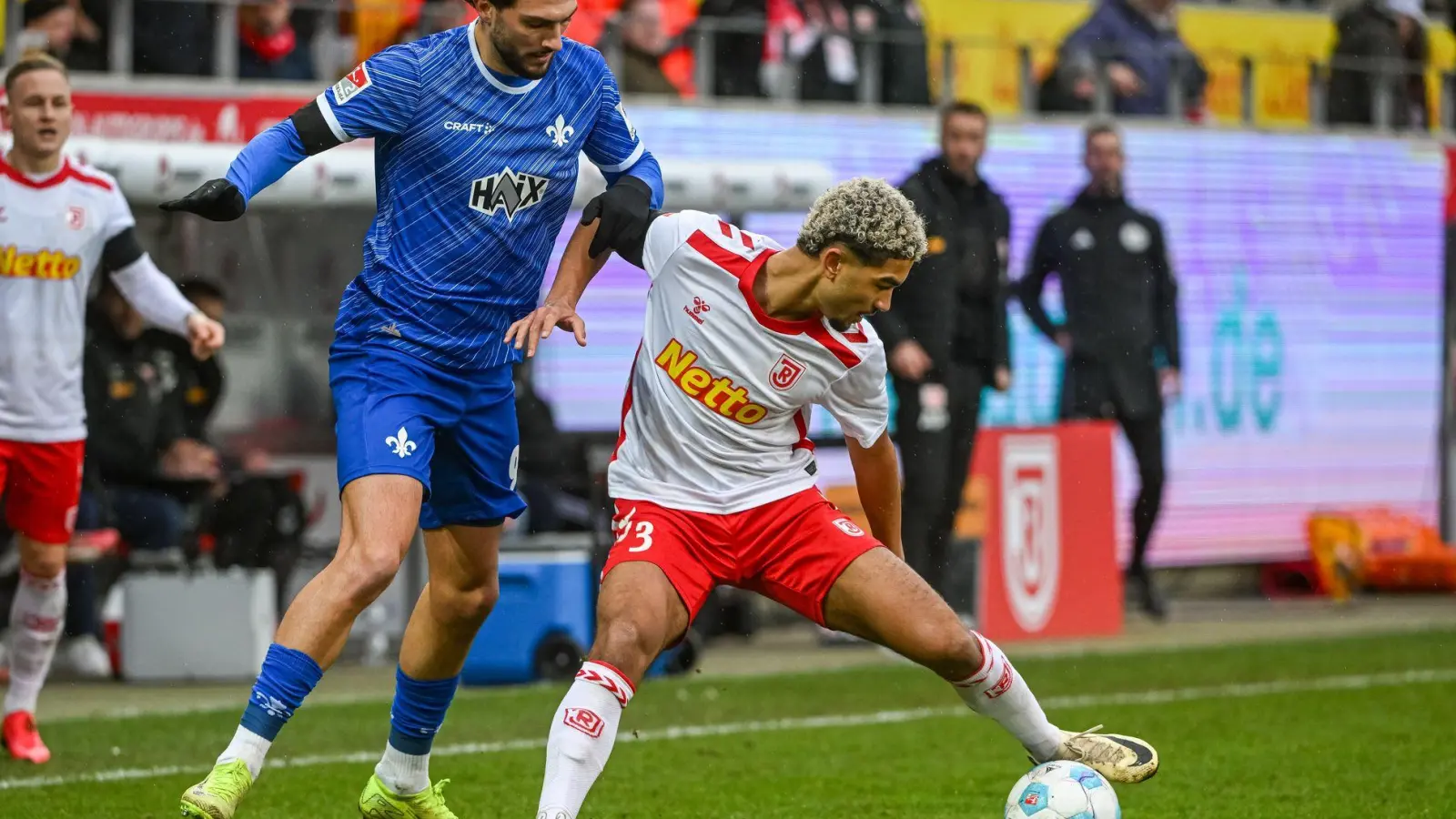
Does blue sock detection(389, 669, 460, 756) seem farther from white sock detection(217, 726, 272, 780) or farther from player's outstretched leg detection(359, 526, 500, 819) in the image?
white sock detection(217, 726, 272, 780)

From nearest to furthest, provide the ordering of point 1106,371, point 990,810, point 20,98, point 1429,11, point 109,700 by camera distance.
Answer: point 990,810, point 20,98, point 109,700, point 1106,371, point 1429,11

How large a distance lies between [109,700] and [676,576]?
5226mm

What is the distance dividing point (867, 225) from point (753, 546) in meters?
0.90

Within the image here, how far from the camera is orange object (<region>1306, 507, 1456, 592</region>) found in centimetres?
1527

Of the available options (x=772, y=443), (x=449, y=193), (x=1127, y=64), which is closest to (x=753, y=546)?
(x=772, y=443)

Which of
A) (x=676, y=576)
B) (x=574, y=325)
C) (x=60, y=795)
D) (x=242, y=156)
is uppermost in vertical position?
(x=242, y=156)

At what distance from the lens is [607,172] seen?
6.37 meters

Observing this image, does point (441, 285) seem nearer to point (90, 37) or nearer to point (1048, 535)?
point (90, 37)

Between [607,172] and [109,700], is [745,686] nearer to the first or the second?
[109,700]

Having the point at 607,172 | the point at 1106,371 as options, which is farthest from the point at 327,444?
the point at 607,172

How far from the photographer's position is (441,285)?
19.6ft

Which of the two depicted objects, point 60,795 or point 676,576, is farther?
point 60,795

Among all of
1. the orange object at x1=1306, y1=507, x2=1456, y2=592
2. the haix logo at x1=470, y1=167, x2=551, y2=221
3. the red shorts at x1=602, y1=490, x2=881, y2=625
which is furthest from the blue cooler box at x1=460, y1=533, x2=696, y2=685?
the orange object at x1=1306, y1=507, x2=1456, y2=592

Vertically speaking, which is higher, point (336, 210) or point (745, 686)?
point (336, 210)
